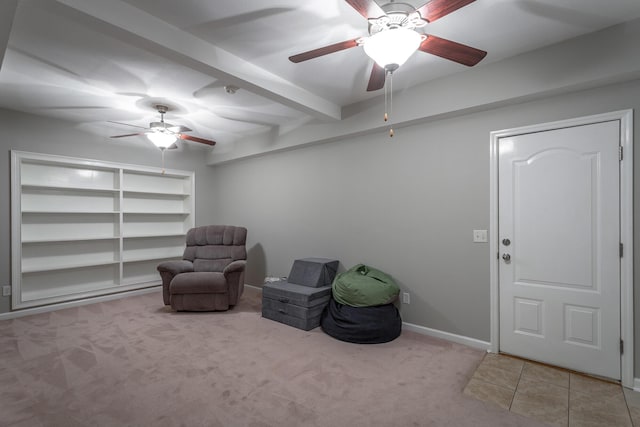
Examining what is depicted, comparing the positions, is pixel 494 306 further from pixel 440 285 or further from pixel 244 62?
pixel 244 62

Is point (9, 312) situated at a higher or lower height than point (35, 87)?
lower

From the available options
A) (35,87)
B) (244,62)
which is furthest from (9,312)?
(244,62)

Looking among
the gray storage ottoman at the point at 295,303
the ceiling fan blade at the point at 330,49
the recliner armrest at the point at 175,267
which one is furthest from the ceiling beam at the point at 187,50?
the recliner armrest at the point at 175,267

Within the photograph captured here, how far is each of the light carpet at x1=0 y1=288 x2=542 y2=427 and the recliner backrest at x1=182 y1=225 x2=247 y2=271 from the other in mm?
1157

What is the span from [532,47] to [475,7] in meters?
0.84

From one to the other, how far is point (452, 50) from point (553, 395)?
7.73 ft

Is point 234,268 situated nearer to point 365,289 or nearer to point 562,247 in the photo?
point 365,289

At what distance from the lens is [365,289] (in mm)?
2973

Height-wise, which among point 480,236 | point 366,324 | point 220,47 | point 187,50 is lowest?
point 366,324

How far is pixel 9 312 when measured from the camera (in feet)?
11.8

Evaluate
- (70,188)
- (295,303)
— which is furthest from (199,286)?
(70,188)

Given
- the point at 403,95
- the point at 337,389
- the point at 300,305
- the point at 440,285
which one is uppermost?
the point at 403,95

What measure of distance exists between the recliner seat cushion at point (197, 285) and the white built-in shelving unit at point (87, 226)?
146 cm

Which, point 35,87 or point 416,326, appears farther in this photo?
point 416,326
